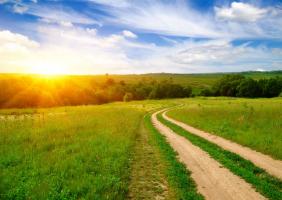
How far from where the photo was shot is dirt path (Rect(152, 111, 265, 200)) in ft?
28.8

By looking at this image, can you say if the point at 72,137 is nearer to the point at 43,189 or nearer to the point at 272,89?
the point at 43,189

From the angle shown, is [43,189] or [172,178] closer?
[43,189]

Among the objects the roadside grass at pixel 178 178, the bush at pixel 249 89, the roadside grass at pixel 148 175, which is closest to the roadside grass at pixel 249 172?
the roadside grass at pixel 178 178

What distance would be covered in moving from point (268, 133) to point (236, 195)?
473 inches

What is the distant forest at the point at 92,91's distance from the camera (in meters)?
76.7

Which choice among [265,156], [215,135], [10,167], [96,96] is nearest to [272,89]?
[96,96]

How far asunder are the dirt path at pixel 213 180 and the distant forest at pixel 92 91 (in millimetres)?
68384

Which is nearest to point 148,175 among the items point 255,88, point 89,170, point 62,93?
point 89,170

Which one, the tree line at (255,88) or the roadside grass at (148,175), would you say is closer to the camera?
the roadside grass at (148,175)

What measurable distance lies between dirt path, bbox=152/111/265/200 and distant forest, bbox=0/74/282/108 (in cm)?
6838

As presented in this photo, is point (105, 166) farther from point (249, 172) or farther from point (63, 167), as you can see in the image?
point (249, 172)

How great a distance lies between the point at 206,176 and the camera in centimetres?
1073

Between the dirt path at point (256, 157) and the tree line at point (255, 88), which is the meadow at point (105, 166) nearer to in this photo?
the dirt path at point (256, 157)

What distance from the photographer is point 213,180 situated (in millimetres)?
10195
